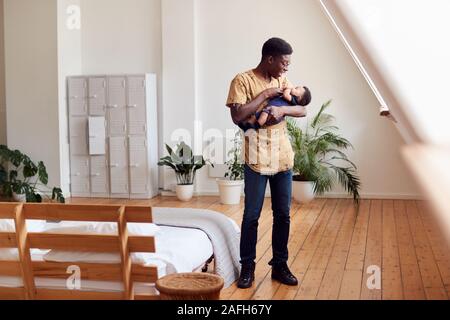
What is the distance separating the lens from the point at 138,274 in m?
2.80

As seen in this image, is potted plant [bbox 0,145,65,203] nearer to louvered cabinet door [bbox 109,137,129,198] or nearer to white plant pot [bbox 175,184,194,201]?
louvered cabinet door [bbox 109,137,129,198]

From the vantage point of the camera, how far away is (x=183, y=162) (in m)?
7.73

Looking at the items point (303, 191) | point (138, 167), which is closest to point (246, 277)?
point (303, 191)

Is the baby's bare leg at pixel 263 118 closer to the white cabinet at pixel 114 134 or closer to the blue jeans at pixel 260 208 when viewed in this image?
the blue jeans at pixel 260 208

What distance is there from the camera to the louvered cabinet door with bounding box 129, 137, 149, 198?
7.92 metres

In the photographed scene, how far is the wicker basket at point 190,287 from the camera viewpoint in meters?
2.34

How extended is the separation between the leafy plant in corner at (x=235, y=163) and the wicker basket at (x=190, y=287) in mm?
5039

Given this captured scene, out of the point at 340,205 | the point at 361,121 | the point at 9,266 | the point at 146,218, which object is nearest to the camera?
the point at 146,218

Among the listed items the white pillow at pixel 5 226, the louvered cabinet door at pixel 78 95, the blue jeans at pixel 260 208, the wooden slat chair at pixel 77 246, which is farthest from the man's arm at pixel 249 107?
the louvered cabinet door at pixel 78 95

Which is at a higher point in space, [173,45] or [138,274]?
[173,45]

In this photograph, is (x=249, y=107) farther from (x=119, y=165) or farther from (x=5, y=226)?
(x=119, y=165)
